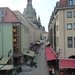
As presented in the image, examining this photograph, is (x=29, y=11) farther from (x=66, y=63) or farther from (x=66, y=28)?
(x=66, y=63)

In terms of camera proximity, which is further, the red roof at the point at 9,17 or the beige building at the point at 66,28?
the red roof at the point at 9,17

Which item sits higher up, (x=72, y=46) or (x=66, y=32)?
(x=66, y=32)

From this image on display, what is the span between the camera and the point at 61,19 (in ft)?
133

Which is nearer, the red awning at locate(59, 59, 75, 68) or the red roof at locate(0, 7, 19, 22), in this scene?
the red awning at locate(59, 59, 75, 68)

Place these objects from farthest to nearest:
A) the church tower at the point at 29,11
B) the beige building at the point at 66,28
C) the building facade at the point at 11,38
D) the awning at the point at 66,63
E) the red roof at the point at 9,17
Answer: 1. the church tower at the point at 29,11
2. the red roof at the point at 9,17
3. the building facade at the point at 11,38
4. the beige building at the point at 66,28
5. the awning at the point at 66,63

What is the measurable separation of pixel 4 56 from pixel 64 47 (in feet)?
49.6

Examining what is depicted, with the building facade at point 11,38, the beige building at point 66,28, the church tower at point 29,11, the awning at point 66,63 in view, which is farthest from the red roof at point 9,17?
the church tower at point 29,11

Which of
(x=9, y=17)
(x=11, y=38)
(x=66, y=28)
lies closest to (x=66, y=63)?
(x=66, y=28)

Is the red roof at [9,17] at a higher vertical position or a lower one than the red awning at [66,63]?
higher

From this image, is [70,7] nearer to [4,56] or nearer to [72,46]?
[72,46]

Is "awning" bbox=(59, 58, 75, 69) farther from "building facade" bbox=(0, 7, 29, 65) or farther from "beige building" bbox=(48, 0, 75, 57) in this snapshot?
"building facade" bbox=(0, 7, 29, 65)

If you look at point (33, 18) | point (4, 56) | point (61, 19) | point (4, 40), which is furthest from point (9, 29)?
point (33, 18)

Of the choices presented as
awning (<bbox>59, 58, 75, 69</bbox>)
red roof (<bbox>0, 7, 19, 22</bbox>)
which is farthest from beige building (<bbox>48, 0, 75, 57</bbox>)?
red roof (<bbox>0, 7, 19, 22</bbox>)

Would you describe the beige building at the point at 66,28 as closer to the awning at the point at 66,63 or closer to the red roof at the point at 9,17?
the awning at the point at 66,63
